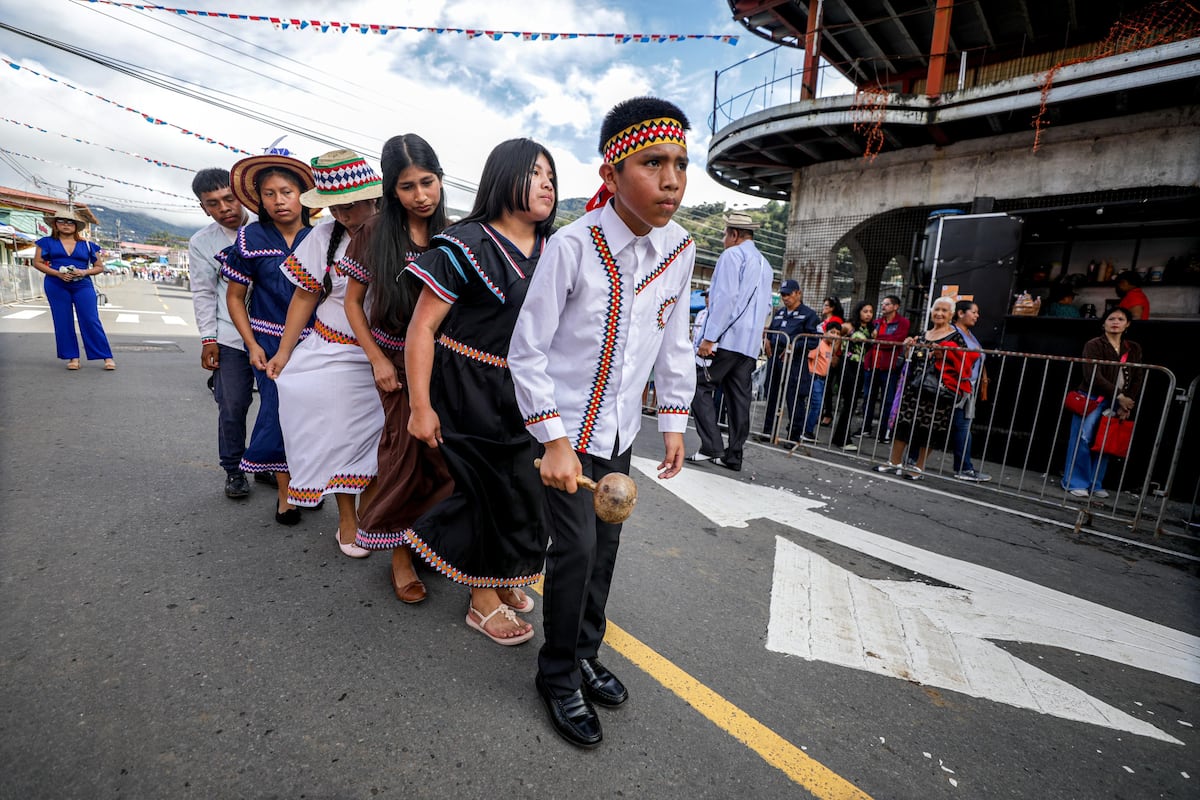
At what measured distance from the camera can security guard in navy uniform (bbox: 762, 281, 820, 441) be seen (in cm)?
715

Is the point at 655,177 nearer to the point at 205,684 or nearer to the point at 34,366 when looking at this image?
the point at 205,684

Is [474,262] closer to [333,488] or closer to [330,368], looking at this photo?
[330,368]

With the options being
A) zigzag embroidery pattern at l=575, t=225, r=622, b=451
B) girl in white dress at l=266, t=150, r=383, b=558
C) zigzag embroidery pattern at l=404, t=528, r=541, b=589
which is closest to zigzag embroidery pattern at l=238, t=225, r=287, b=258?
girl in white dress at l=266, t=150, r=383, b=558

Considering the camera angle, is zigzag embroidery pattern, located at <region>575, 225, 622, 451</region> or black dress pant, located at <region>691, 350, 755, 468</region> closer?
zigzag embroidery pattern, located at <region>575, 225, 622, 451</region>

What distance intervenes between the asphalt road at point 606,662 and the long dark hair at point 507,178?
1.67m

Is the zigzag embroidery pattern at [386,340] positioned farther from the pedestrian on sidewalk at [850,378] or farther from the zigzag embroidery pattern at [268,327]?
the pedestrian on sidewalk at [850,378]

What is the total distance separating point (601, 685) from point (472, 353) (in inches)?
50.0

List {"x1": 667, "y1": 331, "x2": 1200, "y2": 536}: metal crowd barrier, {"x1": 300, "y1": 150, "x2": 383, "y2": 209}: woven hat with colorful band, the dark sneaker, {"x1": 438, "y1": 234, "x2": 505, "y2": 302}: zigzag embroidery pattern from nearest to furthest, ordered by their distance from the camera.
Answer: {"x1": 438, "y1": 234, "x2": 505, "y2": 302}: zigzag embroidery pattern
{"x1": 300, "y1": 150, "x2": 383, "y2": 209}: woven hat with colorful band
the dark sneaker
{"x1": 667, "y1": 331, "x2": 1200, "y2": 536}: metal crowd barrier

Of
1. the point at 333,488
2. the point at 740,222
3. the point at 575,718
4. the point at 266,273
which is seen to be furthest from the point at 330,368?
the point at 740,222

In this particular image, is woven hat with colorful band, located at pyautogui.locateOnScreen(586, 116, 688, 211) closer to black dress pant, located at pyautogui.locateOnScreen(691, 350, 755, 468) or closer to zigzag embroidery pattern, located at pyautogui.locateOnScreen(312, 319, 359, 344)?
zigzag embroidery pattern, located at pyautogui.locateOnScreen(312, 319, 359, 344)

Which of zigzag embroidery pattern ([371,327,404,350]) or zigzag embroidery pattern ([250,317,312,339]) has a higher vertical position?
zigzag embroidery pattern ([371,327,404,350])

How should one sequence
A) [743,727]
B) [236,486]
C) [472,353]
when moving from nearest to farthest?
[743,727] → [472,353] → [236,486]

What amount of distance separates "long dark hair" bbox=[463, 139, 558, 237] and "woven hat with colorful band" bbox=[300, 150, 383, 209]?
0.80m

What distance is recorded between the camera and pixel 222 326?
3.73 metres
